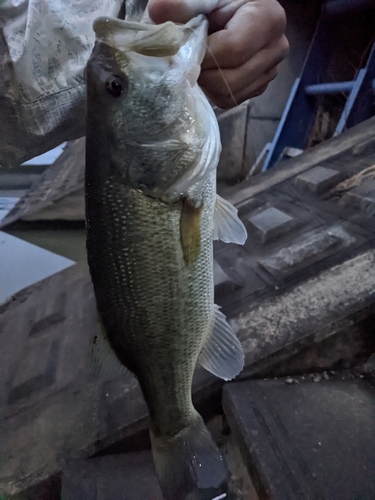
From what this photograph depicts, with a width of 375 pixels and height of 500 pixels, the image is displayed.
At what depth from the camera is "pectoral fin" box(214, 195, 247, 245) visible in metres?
0.79

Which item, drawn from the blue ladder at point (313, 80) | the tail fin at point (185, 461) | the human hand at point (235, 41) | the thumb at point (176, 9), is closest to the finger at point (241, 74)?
the human hand at point (235, 41)

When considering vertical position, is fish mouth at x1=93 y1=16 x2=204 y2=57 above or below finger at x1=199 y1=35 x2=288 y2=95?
above

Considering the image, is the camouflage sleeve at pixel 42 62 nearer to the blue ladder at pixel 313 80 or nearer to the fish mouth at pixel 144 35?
the fish mouth at pixel 144 35

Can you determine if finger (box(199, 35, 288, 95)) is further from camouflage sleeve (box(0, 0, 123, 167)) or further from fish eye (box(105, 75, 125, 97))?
camouflage sleeve (box(0, 0, 123, 167))

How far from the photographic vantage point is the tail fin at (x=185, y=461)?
83 cm

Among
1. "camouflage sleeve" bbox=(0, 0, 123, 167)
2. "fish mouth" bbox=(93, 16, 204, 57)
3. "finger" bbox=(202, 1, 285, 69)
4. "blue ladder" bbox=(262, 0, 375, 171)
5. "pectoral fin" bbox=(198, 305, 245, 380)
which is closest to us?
"fish mouth" bbox=(93, 16, 204, 57)

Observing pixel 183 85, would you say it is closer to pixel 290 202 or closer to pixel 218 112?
pixel 290 202

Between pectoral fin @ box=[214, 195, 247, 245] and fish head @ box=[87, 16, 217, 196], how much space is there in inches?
5.8

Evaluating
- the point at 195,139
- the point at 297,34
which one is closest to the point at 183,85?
the point at 195,139

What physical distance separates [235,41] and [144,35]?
19cm

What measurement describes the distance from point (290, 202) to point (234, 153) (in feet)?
3.60

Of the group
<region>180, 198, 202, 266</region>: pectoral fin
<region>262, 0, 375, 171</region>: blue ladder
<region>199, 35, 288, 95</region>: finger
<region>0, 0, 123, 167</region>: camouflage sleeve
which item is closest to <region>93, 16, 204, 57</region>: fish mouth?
<region>199, 35, 288, 95</region>: finger

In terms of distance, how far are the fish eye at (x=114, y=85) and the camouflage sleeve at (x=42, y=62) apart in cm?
49

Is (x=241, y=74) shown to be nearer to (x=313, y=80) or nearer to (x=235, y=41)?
(x=235, y=41)
